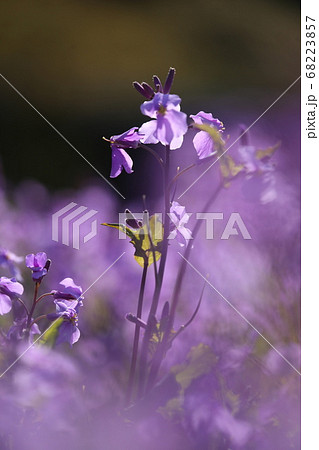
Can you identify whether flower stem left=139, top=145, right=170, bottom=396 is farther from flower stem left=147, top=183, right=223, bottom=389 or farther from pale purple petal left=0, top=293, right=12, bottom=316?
pale purple petal left=0, top=293, right=12, bottom=316

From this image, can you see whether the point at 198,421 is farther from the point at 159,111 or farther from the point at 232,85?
the point at 232,85

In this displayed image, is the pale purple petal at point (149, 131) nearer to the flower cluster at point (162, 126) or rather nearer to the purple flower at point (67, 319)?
the flower cluster at point (162, 126)

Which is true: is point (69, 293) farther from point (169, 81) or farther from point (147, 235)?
point (169, 81)

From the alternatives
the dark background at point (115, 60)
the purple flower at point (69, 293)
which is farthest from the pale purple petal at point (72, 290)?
the dark background at point (115, 60)

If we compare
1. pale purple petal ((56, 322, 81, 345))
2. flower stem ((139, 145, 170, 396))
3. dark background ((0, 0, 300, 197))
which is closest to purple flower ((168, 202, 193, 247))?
flower stem ((139, 145, 170, 396))

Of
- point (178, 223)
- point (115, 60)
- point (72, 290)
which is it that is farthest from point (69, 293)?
point (115, 60)

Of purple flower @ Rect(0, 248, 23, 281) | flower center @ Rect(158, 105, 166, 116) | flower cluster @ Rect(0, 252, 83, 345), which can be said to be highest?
flower center @ Rect(158, 105, 166, 116)
